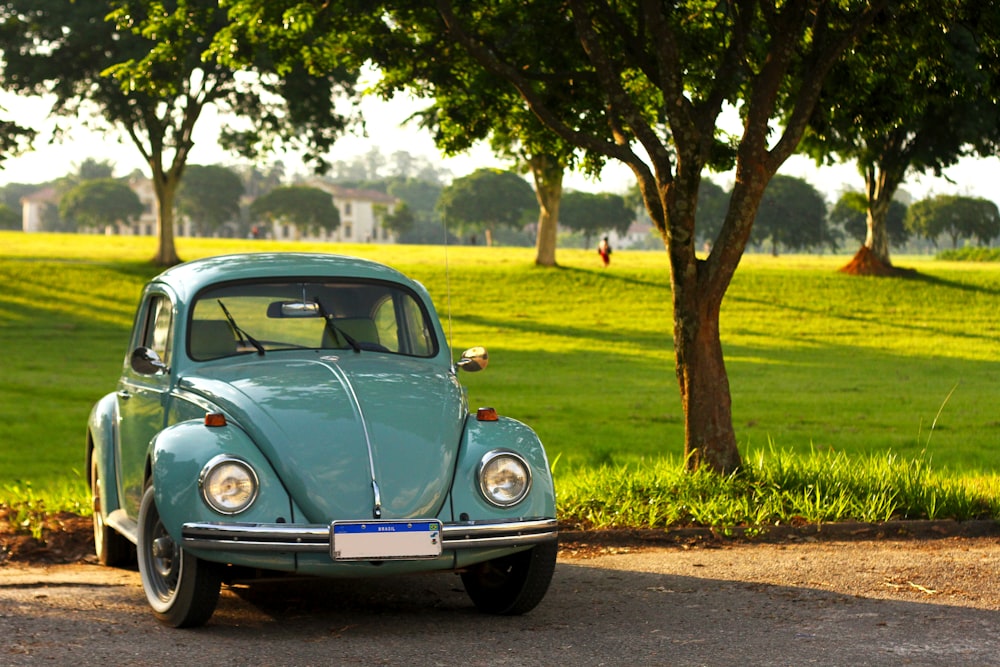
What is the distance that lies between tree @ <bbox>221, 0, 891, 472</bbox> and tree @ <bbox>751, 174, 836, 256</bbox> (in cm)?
8961

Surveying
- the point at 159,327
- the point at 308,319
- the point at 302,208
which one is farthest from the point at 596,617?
the point at 302,208

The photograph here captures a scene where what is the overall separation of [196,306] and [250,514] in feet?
6.09

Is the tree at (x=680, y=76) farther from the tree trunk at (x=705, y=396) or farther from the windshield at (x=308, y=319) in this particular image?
the windshield at (x=308, y=319)

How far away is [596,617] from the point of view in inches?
265

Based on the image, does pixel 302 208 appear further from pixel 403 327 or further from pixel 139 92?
pixel 403 327

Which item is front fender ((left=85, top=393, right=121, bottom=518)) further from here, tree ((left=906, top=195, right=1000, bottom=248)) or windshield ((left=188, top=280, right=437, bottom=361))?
tree ((left=906, top=195, right=1000, bottom=248))

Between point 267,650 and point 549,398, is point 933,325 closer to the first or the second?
point 549,398

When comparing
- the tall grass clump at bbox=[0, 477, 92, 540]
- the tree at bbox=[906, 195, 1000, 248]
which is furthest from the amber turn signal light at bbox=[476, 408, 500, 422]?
the tree at bbox=[906, 195, 1000, 248]

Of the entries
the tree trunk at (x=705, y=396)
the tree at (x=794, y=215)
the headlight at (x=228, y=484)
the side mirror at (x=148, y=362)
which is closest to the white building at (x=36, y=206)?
the tree at (x=794, y=215)

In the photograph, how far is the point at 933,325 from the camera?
39406 mm

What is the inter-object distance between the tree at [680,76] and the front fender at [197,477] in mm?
4750

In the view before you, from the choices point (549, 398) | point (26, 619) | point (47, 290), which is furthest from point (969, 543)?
point (47, 290)

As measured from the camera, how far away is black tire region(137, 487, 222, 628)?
6.29 meters

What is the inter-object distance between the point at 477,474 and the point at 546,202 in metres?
44.0
